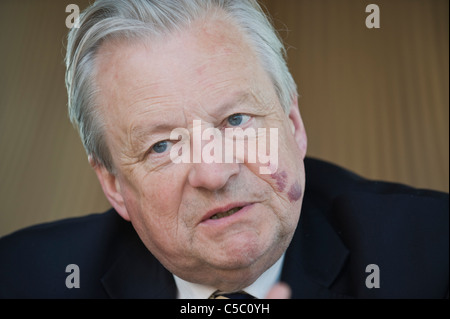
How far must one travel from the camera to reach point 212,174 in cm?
110

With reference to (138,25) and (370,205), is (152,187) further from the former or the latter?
(370,205)

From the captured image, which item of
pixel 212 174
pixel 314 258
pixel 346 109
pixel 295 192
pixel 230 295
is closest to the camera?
pixel 212 174

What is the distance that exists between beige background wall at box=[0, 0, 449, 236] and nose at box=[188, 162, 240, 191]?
75 centimetres

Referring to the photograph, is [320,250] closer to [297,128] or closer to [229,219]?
[297,128]

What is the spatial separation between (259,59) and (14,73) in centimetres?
91

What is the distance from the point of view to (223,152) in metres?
1.14

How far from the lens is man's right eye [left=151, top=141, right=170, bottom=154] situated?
118cm

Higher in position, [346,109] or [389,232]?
[346,109]

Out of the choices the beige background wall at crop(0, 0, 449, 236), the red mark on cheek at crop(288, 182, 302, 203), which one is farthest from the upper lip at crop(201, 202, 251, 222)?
the beige background wall at crop(0, 0, 449, 236)

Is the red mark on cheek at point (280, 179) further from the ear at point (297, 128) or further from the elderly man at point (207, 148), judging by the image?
the ear at point (297, 128)

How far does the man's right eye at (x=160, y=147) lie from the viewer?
1.18 meters

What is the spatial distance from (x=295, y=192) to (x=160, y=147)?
0.32 meters

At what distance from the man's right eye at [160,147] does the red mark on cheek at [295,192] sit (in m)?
0.30

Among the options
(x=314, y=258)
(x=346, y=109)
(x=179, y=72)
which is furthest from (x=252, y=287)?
(x=346, y=109)
